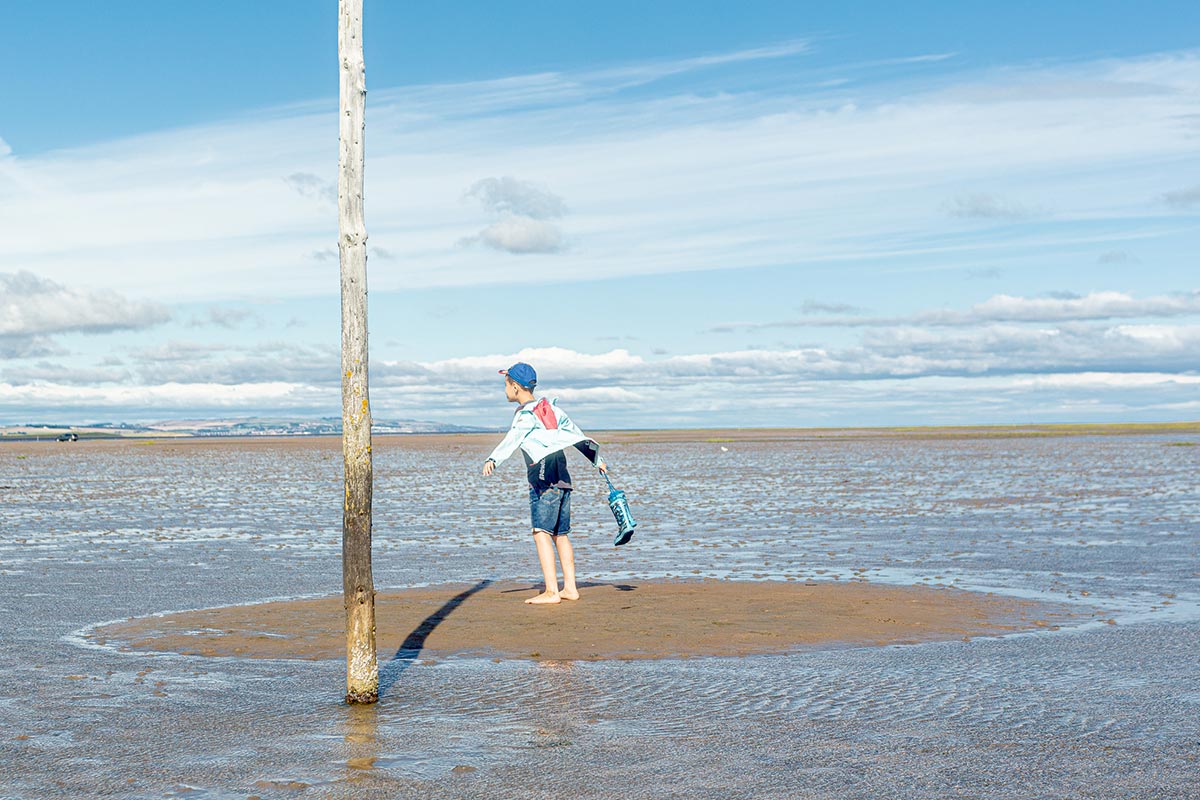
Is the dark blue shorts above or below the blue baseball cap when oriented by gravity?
below

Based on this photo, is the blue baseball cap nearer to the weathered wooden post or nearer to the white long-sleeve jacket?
the white long-sleeve jacket

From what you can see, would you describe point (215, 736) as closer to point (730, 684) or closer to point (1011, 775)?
point (730, 684)

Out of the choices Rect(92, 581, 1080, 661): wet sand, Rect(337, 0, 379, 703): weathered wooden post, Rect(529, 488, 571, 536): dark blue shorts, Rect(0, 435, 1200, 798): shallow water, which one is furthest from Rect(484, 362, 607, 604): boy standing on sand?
Rect(337, 0, 379, 703): weathered wooden post

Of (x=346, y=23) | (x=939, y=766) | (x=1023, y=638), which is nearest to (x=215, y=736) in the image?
(x=939, y=766)

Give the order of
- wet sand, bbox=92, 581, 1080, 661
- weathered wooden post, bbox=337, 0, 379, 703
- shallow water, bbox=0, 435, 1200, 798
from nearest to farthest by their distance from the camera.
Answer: shallow water, bbox=0, 435, 1200, 798 → weathered wooden post, bbox=337, 0, 379, 703 → wet sand, bbox=92, 581, 1080, 661

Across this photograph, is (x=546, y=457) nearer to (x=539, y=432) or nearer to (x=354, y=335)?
(x=539, y=432)

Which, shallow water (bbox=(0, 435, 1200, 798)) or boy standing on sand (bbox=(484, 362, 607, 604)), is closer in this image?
shallow water (bbox=(0, 435, 1200, 798))

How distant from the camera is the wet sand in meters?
11.5

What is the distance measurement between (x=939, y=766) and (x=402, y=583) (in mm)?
10405

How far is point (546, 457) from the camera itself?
13.4 meters

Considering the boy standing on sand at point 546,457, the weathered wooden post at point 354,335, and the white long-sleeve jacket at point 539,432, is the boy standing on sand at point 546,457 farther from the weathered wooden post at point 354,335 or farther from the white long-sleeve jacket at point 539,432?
the weathered wooden post at point 354,335

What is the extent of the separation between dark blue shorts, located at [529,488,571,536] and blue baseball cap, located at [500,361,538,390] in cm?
116

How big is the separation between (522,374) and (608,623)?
8.79 feet

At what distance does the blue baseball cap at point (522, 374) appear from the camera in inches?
526
